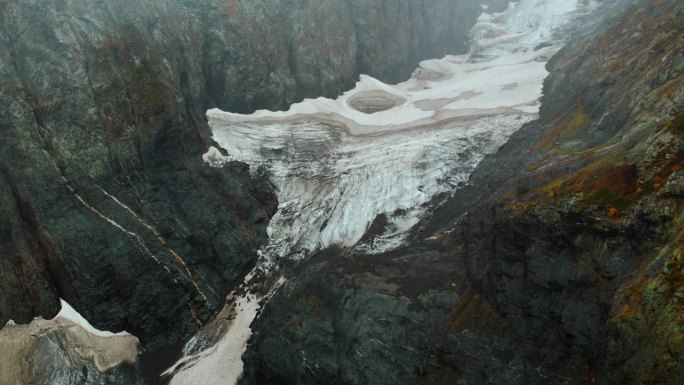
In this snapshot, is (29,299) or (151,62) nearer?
(29,299)

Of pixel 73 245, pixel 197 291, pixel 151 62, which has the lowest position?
pixel 197 291

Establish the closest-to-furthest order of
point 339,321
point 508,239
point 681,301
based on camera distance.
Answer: point 681,301 → point 508,239 → point 339,321

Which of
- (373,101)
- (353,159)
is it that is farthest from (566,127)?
(373,101)

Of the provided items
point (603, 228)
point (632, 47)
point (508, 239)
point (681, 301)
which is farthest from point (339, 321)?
point (632, 47)

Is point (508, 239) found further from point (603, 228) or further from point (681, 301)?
point (681, 301)

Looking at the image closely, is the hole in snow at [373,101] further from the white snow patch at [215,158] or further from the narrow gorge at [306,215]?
the white snow patch at [215,158]

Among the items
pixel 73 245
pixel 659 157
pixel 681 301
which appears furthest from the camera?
pixel 73 245

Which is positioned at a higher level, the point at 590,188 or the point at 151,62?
the point at 151,62
